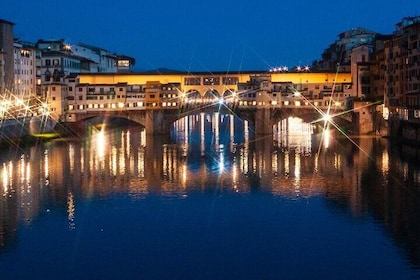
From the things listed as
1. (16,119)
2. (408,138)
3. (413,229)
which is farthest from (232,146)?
(413,229)

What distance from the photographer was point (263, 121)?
150 feet

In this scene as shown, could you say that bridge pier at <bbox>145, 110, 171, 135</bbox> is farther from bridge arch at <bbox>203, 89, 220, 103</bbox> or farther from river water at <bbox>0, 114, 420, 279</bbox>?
river water at <bbox>0, 114, 420, 279</bbox>

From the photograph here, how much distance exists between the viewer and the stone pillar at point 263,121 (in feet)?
149

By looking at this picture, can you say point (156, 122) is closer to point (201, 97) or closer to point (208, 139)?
point (208, 139)

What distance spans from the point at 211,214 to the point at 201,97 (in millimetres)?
31442

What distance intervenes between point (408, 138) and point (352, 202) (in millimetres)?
16962

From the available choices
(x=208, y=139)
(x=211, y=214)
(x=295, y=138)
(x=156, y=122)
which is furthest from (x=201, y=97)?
(x=211, y=214)

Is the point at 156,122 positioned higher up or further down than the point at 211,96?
further down

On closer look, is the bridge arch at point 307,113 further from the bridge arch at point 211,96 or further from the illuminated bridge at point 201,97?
the bridge arch at point 211,96

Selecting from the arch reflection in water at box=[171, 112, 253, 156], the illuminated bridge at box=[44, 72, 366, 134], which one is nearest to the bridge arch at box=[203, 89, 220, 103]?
the illuminated bridge at box=[44, 72, 366, 134]

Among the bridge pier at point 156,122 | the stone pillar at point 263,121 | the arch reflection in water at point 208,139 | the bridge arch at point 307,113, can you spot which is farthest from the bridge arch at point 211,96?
the bridge arch at point 307,113

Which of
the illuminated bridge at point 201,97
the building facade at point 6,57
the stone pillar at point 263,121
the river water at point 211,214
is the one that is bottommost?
the river water at point 211,214

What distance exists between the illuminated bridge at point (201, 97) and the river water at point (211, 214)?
11664 millimetres

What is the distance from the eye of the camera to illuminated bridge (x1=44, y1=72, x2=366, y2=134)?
45875 mm
